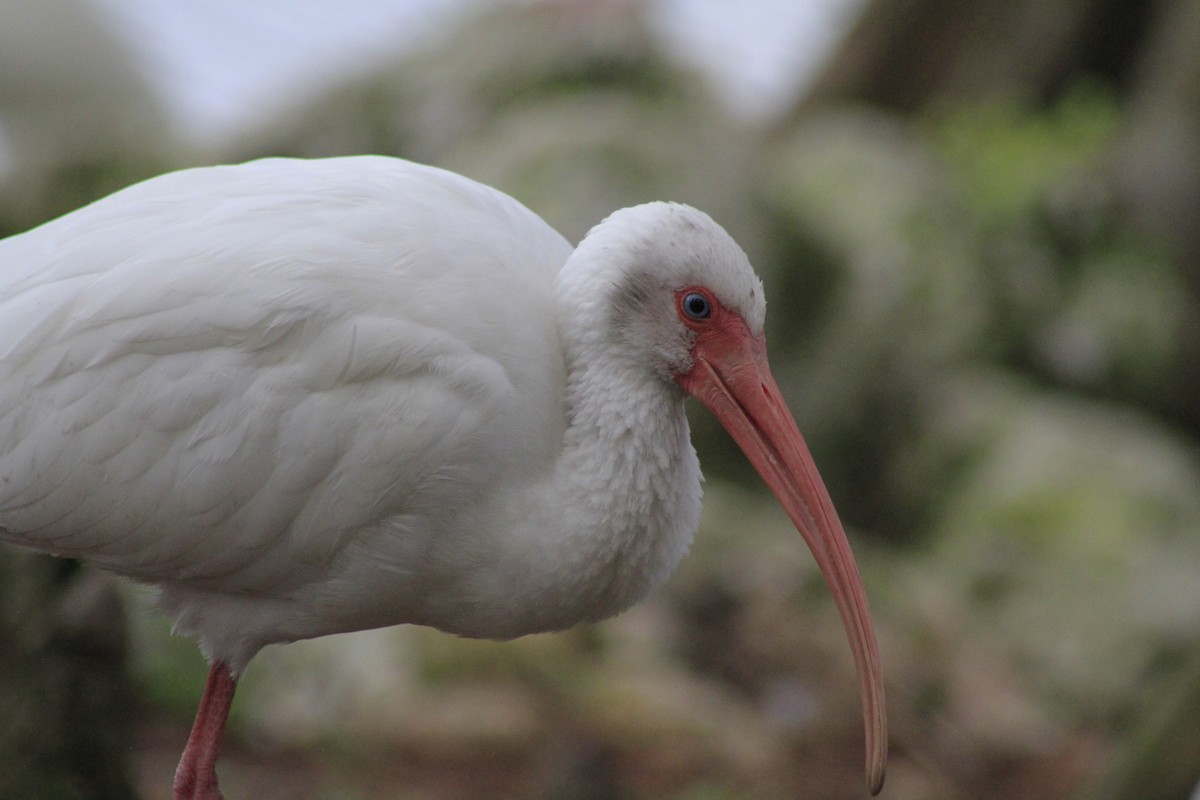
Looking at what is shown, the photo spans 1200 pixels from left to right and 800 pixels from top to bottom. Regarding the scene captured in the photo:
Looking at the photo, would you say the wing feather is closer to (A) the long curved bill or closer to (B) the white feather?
(B) the white feather

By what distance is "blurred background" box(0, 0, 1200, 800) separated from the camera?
21.5 ft

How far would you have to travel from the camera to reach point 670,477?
3762 millimetres

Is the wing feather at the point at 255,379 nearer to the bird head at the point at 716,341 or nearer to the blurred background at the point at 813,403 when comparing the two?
the bird head at the point at 716,341

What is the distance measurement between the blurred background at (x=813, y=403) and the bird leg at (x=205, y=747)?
32.1 inches

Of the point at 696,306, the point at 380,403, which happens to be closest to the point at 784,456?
the point at 696,306

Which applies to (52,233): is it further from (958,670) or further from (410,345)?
(958,670)

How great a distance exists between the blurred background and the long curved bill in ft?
7.77

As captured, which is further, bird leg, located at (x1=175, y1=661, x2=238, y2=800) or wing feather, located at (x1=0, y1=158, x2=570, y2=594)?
bird leg, located at (x1=175, y1=661, x2=238, y2=800)

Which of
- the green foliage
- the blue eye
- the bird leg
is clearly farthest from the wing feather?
the green foliage

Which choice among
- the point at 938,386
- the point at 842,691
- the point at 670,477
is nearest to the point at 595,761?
the point at 842,691

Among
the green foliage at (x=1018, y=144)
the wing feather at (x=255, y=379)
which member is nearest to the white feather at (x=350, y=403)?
the wing feather at (x=255, y=379)

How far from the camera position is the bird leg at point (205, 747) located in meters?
4.16

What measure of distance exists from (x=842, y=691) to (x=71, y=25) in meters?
12.3

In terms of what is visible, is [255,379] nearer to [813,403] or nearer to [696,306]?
[696,306]
